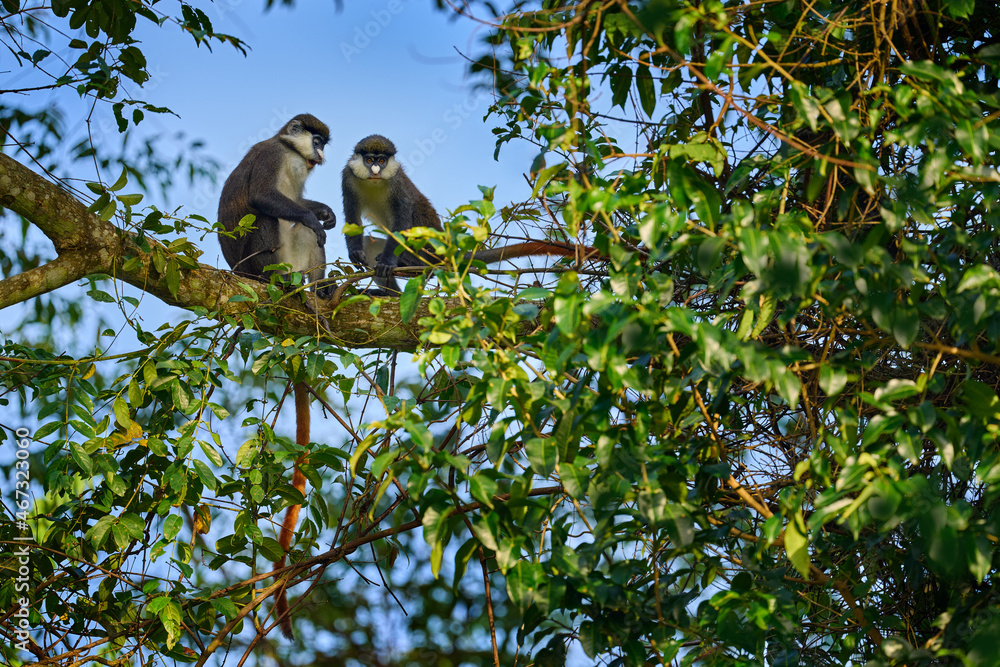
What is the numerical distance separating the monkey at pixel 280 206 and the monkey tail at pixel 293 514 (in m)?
0.89

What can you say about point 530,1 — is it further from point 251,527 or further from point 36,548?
point 36,548

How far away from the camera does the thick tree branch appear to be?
2711 millimetres

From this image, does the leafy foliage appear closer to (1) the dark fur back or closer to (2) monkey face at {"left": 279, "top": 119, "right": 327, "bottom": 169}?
(1) the dark fur back

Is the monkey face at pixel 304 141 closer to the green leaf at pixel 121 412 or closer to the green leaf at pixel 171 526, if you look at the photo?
the green leaf at pixel 121 412

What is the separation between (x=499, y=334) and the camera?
60.1 inches

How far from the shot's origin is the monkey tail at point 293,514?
2.49 m

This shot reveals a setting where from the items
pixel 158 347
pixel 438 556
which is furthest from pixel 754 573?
pixel 158 347

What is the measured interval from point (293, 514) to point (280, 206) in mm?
2286

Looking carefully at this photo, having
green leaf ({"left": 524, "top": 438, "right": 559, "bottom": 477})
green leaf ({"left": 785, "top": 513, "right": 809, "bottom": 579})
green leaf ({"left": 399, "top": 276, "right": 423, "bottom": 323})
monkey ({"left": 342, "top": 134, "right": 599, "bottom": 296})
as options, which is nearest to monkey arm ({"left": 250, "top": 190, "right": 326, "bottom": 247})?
monkey ({"left": 342, "top": 134, "right": 599, "bottom": 296})

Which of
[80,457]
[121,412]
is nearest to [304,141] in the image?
[121,412]

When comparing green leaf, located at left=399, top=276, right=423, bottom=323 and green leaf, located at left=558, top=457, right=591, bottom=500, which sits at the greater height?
green leaf, located at left=399, top=276, right=423, bottom=323

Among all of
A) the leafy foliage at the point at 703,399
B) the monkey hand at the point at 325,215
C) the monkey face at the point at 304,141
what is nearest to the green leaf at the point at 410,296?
the leafy foliage at the point at 703,399

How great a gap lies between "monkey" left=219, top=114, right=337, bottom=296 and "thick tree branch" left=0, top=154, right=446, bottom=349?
1.21 metres

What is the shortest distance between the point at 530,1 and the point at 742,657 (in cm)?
166
